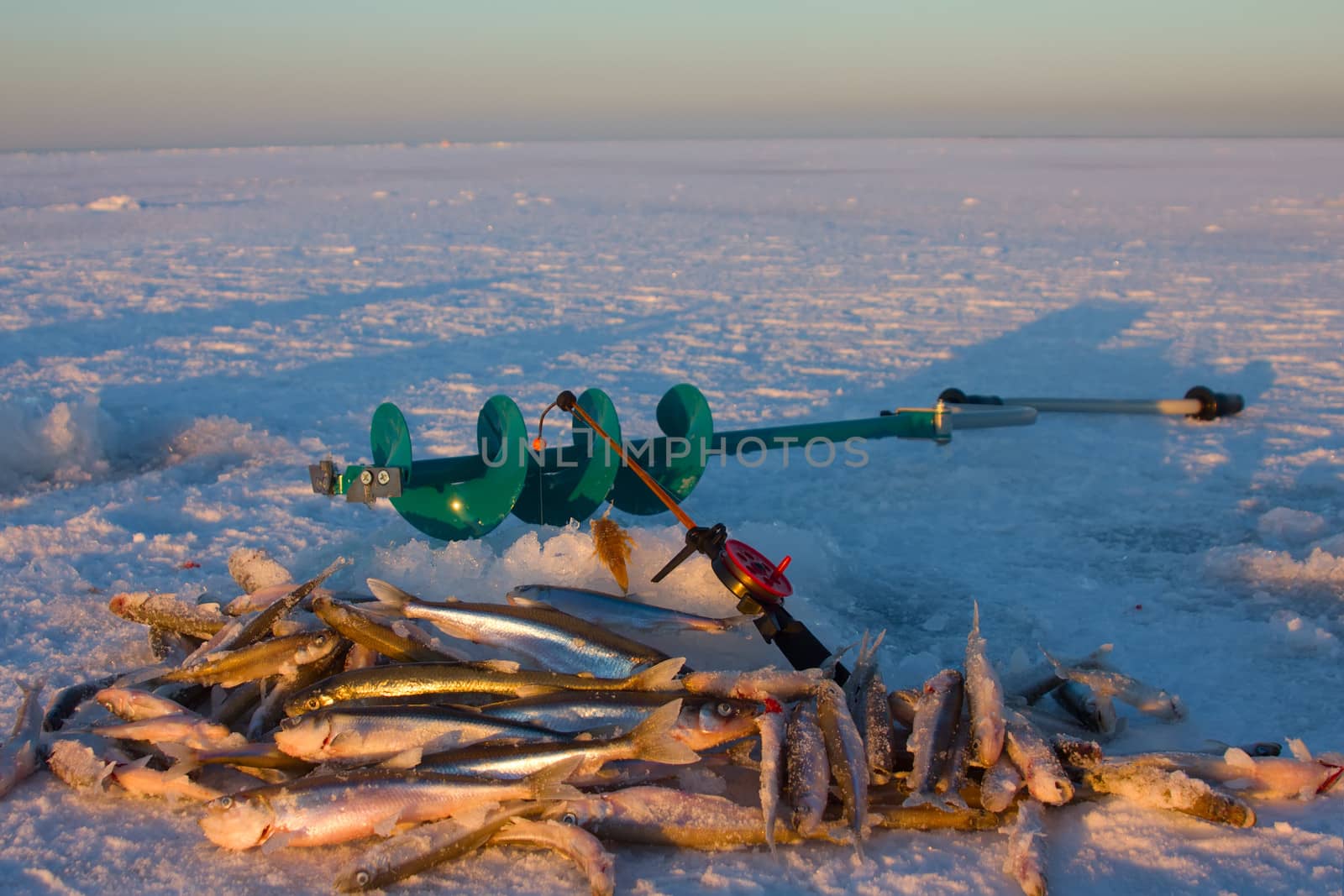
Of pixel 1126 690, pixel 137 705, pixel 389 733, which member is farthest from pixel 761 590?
pixel 137 705

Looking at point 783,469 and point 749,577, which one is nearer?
point 749,577

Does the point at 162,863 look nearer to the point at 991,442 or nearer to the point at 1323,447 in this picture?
the point at 991,442

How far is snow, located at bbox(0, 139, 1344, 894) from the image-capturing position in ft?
8.38

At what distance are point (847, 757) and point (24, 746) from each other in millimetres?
2234

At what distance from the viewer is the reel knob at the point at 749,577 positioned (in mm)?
3268

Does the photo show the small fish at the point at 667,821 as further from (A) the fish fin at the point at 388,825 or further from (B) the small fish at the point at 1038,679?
(B) the small fish at the point at 1038,679

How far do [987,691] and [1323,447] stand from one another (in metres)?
4.73

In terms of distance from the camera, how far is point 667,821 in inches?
98.3

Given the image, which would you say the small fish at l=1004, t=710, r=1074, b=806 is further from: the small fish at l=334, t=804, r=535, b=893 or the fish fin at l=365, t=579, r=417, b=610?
the fish fin at l=365, t=579, r=417, b=610

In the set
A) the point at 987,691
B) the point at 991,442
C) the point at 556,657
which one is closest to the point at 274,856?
the point at 556,657

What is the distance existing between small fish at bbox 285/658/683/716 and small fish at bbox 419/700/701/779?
0.23 meters

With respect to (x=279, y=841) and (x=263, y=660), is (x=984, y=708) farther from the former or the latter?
(x=263, y=660)

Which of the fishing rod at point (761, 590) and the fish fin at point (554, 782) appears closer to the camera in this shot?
the fish fin at point (554, 782)

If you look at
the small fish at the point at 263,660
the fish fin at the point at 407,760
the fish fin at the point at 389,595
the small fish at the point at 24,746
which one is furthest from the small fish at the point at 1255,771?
the small fish at the point at 24,746
